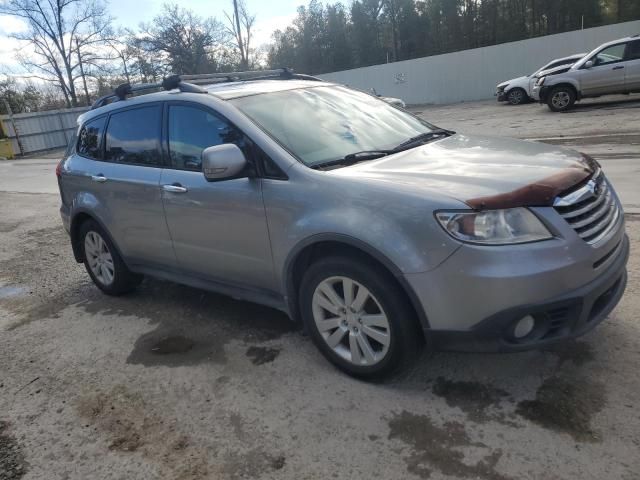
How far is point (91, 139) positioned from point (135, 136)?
2.81ft

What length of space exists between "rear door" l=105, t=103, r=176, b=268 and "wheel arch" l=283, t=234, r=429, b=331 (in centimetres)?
126

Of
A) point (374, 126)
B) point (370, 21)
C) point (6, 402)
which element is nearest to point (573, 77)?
point (374, 126)

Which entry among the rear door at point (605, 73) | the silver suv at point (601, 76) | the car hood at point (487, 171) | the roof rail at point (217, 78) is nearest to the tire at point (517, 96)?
the silver suv at point (601, 76)

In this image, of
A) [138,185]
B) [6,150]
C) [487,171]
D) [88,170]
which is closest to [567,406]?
[487,171]

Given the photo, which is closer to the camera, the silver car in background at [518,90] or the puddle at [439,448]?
the puddle at [439,448]

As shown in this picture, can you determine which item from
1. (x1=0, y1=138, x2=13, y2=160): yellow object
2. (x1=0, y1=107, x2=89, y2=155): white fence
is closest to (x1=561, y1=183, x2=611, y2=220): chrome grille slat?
(x1=0, y1=107, x2=89, y2=155): white fence

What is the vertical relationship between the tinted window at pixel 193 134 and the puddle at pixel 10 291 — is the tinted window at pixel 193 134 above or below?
above

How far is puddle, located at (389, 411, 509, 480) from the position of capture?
2354mm

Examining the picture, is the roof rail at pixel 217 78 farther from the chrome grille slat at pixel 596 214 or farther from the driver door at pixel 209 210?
the chrome grille slat at pixel 596 214

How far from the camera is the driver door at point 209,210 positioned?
340 cm

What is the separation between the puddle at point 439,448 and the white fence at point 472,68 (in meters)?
27.5

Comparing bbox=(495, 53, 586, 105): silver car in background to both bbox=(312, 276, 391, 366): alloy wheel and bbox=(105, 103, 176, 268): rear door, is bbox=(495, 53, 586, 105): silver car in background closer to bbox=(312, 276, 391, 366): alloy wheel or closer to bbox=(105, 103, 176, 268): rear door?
bbox=(105, 103, 176, 268): rear door

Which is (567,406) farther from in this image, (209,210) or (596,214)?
(209,210)

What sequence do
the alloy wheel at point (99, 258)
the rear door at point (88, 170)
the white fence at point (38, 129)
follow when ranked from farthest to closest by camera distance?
the white fence at point (38, 129) → the alloy wheel at point (99, 258) → the rear door at point (88, 170)
